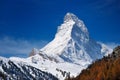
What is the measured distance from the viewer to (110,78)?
19875 centimetres

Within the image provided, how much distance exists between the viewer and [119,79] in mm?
192125

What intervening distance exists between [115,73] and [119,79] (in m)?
7.10

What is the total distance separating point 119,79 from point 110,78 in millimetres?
7694

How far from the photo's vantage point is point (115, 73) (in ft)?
652

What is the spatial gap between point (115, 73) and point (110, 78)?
12.9ft
